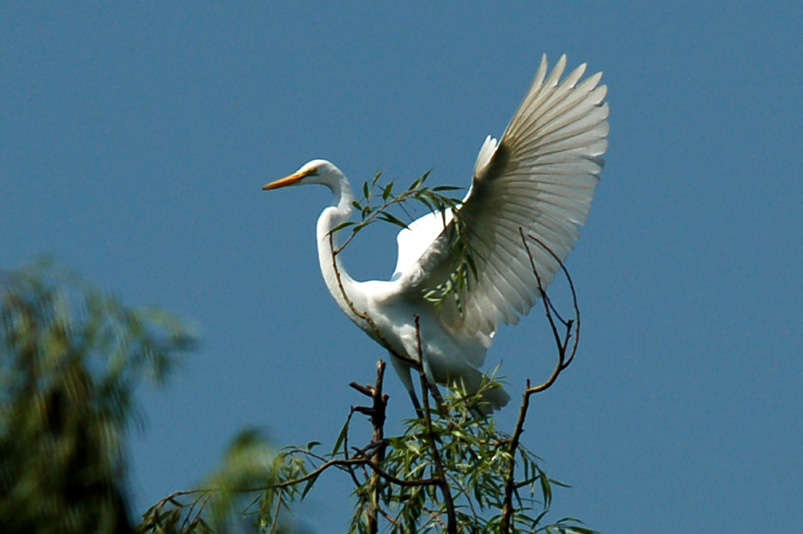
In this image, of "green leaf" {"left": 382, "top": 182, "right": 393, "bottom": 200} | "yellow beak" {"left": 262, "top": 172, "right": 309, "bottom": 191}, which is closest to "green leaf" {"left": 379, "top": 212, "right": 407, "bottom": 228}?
"green leaf" {"left": 382, "top": 182, "right": 393, "bottom": 200}

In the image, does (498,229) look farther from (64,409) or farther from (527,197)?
(64,409)

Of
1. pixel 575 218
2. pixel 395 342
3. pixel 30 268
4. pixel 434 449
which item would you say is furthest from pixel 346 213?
pixel 30 268

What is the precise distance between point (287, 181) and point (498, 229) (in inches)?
42.6

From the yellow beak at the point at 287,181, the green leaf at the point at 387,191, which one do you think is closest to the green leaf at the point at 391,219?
the green leaf at the point at 387,191

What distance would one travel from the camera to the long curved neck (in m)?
5.39

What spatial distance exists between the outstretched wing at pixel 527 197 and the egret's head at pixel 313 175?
56 centimetres

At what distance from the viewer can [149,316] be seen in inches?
81.4

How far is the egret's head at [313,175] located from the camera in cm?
555

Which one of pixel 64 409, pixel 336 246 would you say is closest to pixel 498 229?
pixel 336 246

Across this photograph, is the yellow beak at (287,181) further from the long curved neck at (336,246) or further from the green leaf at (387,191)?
the green leaf at (387,191)

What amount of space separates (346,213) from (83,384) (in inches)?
136

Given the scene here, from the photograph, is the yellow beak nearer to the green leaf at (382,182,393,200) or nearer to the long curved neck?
the long curved neck

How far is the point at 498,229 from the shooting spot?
5074 millimetres

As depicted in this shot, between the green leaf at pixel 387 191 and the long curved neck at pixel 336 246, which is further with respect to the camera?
the long curved neck at pixel 336 246
